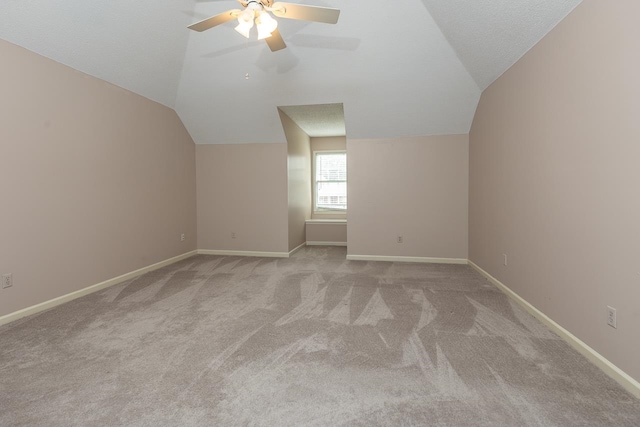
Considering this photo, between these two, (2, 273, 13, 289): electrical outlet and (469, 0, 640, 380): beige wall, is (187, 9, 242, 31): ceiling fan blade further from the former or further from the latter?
(2, 273, 13, 289): electrical outlet

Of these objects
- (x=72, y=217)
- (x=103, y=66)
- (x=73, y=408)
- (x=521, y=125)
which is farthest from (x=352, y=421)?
(x=103, y=66)

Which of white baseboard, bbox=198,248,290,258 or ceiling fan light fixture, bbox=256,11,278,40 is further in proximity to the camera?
white baseboard, bbox=198,248,290,258

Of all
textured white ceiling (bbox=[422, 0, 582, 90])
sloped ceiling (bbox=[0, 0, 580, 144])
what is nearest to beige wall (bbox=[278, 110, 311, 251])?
sloped ceiling (bbox=[0, 0, 580, 144])

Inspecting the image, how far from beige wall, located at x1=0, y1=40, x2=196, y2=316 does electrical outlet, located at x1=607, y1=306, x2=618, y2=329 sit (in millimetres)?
4552

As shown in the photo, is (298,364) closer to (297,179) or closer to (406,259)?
(406,259)

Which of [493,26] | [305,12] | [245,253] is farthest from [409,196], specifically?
[305,12]

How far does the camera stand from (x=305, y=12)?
2.29 m

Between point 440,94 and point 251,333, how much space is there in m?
3.90

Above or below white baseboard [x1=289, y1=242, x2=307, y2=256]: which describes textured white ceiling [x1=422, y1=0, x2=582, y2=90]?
above

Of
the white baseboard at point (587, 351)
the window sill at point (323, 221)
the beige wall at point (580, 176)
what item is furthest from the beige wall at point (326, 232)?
the white baseboard at point (587, 351)

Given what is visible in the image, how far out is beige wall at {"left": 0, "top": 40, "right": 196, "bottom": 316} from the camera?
271 centimetres

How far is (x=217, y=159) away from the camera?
223 inches

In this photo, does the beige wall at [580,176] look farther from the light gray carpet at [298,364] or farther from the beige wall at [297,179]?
the beige wall at [297,179]

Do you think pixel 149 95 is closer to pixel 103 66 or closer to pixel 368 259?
pixel 103 66
